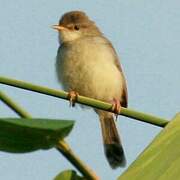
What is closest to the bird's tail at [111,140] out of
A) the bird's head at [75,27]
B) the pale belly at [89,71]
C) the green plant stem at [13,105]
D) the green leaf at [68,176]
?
the pale belly at [89,71]

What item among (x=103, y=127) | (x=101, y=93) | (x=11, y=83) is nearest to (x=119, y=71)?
(x=101, y=93)

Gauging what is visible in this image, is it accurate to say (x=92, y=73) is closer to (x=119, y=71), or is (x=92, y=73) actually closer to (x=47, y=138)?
(x=119, y=71)

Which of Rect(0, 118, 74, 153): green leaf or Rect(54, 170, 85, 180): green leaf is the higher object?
Rect(0, 118, 74, 153): green leaf

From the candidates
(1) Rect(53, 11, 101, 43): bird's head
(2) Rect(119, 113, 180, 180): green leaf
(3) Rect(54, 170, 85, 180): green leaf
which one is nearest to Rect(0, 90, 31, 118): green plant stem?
(3) Rect(54, 170, 85, 180): green leaf

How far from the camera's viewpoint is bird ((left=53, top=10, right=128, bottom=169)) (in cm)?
511

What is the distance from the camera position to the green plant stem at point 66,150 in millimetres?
1154

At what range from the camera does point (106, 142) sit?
18.8 ft

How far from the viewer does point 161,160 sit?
1022 mm

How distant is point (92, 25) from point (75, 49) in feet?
3.40

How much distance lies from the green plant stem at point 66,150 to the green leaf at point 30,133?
36mm

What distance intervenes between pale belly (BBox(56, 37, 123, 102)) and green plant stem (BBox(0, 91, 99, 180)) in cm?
383

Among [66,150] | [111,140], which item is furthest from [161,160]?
[111,140]

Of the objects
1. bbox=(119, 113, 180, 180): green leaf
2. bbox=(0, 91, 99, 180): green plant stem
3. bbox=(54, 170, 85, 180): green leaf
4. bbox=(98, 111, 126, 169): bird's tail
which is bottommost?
bbox=(98, 111, 126, 169): bird's tail

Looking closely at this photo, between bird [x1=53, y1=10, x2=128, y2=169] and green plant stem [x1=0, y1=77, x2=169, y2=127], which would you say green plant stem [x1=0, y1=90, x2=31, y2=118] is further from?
bird [x1=53, y1=10, x2=128, y2=169]
